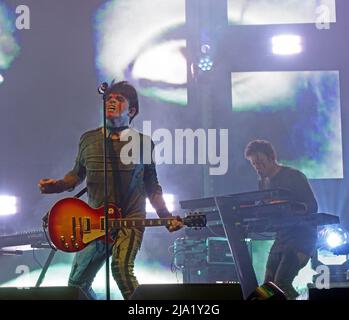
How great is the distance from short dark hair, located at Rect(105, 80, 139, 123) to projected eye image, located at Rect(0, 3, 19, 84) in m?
0.58

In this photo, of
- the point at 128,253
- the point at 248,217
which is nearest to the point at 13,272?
the point at 128,253

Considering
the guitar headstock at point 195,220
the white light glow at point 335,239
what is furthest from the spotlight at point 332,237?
the guitar headstock at point 195,220

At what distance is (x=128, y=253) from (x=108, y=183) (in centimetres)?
38

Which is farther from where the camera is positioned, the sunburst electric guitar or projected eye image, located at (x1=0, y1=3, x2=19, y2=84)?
projected eye image, located at (x1=0, y1=3, x2=19, y2=84)

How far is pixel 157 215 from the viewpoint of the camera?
3.26 meters

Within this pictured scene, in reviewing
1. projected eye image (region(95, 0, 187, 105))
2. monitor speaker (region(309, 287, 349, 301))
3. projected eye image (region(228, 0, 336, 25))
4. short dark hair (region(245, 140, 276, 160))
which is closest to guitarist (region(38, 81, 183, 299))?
projected eye image (region(95, 0, 187, 105))

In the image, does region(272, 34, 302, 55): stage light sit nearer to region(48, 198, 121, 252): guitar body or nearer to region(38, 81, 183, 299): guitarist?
region(38, 81, 183, 299): guitarist

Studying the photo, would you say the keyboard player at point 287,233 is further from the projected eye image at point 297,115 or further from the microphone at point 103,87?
the microphone at point 103,87

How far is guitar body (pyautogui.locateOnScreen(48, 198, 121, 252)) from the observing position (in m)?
3.21

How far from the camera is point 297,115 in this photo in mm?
3301

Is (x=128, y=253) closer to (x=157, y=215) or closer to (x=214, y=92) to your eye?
(x=157, y=215)

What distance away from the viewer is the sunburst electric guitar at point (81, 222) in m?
3.21

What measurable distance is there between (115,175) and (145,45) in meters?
0.73

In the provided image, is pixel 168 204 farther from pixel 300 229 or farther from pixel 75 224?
pixel 300 229
